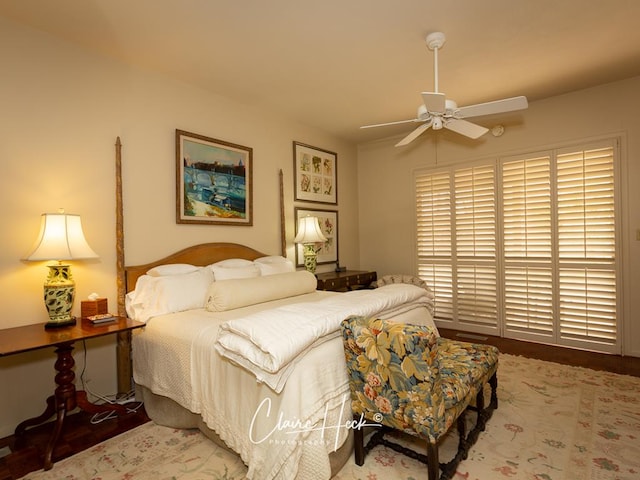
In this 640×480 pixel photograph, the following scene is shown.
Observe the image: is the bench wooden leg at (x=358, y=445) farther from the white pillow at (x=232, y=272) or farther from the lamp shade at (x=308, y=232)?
the lamp shade at (x=308, y=232)

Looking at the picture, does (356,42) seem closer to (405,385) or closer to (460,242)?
(405,385)

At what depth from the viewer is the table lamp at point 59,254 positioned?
2.18 m

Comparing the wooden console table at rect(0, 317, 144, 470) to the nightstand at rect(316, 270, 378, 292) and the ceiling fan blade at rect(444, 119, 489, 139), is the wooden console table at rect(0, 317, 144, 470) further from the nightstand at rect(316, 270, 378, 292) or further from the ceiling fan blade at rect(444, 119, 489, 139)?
the ceiling fan blade at rect(444, 119, 489, 139)

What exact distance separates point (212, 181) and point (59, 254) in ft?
4.96

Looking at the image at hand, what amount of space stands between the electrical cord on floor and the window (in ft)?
12.0

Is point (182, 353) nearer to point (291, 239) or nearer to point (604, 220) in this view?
point (291, 239)

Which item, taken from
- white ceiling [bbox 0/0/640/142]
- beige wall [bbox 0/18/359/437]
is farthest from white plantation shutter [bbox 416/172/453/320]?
beige wall [bbox 0/18/359/437]

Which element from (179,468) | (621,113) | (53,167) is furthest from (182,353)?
(621,113)

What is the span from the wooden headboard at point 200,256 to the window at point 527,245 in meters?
2.52

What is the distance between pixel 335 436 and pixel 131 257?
7.00 ft

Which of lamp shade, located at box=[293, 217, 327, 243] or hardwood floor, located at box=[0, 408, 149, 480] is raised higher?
lamp shade, located at box=[293, 217, 327, 243]

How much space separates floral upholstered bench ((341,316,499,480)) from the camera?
5.14 feet

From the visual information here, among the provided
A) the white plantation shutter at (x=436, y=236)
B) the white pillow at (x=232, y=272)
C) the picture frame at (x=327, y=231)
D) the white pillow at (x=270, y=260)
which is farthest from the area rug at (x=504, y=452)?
the picture frame at (x=327, y=231)

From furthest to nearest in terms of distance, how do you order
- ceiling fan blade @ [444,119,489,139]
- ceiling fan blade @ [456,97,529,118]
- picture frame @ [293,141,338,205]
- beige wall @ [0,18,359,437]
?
1. picture frame @ [293,141,338,205]
2. ceiling fan blade @ [444,119,489,139]
3. ceiling fan blade @ [456,97,529,118]
4. beige wall @ [0,18,359,437]
